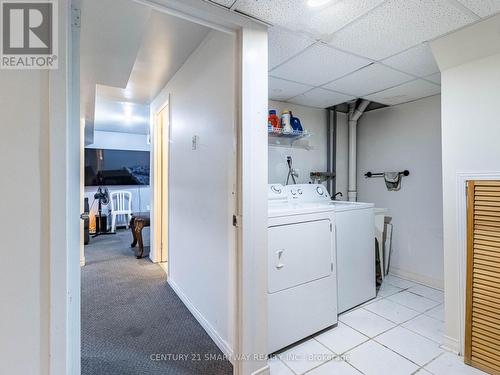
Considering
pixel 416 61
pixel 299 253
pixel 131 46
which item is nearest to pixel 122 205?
pixel 131 46

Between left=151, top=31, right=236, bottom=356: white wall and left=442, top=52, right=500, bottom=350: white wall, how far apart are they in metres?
1.52

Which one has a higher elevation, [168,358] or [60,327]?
[60,327]

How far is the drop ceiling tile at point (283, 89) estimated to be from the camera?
8.38 feet

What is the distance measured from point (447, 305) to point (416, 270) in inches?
52.4

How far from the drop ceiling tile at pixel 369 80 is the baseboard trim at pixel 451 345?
2138 millimetres

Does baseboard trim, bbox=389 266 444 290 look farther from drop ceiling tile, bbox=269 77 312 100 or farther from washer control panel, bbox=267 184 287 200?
drop ceiling tile, bbox=269 77 312 100

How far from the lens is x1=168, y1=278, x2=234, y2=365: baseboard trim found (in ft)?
5.77

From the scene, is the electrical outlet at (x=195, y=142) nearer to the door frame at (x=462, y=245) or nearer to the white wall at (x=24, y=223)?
the white wall at (x=24, y=223)

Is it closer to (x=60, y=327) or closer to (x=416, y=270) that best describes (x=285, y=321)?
(x=60, y=327)

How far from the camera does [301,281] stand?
191 centimetres

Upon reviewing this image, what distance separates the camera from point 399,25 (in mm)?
1598

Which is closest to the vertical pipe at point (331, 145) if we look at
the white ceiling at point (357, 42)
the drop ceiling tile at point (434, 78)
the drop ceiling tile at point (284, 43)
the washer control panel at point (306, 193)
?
the white ceiling at point (357, 42)

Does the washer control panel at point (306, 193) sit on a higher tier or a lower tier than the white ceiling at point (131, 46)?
lower

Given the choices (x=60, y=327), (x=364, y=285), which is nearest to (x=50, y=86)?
(x=60, y=327)
